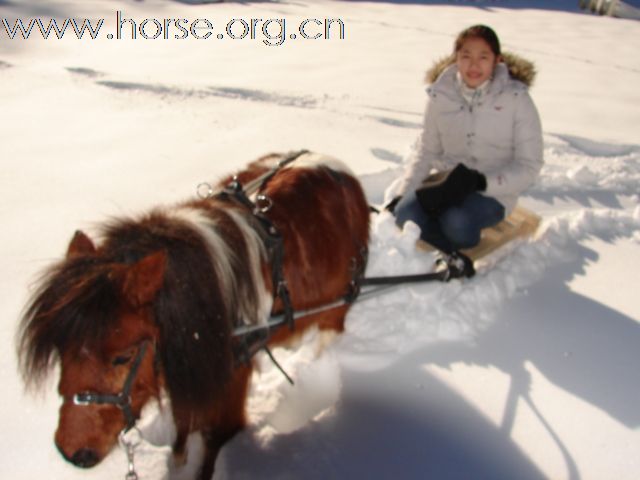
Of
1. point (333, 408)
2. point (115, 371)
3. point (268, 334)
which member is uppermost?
point (115, 371)

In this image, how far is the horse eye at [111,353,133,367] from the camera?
125cm

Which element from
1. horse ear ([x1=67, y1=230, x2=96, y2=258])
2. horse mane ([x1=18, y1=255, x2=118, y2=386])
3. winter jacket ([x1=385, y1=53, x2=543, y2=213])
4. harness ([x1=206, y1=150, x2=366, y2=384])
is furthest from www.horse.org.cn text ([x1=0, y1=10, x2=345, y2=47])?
horse mane ([x1=18, y1=255, x2=118, y2=386])

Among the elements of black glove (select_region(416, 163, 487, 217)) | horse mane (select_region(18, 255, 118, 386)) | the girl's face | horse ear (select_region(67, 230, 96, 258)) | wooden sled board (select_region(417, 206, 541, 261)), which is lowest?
wooden sled board (select_region(417, 206, 541, 261))

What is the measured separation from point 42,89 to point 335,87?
3236 mm

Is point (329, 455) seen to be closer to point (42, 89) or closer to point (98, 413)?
point (98, 413)

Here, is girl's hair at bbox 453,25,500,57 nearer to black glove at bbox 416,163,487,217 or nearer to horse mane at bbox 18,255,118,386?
black glove at bbox 416,163,487,217

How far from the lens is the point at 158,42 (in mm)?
7938

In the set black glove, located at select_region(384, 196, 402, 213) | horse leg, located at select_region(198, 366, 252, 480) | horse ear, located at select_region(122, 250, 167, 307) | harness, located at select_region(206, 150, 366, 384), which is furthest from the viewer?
black glove, located at select_region(384, 196, 402, 213)

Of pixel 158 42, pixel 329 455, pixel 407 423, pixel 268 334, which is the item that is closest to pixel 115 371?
pixel 268 334

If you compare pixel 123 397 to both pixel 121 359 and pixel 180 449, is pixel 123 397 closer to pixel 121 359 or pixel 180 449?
pixel 121 359

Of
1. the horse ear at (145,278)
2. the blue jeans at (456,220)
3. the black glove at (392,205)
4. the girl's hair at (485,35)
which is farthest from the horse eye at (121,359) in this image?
the girl's hair at (485,35)

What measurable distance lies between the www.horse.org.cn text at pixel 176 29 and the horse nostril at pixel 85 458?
309 inches

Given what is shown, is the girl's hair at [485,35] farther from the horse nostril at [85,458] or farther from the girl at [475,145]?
the horse nostril at [85,458]

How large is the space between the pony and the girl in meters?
1.23
